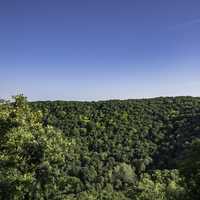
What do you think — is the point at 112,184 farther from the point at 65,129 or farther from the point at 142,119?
the point at 142,119

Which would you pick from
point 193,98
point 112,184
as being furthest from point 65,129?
point 193,98

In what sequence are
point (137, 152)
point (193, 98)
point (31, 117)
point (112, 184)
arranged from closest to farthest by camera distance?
point (31, 117) → point (112, 184) → point (137, 152) → point (193, 98)

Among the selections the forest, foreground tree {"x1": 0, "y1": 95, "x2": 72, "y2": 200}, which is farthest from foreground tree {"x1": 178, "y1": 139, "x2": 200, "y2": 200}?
foreground tree {"x1": 0, "y1": 95, "x2": 72, "y2": 200}

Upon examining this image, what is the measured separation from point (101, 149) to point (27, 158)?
96.0 m

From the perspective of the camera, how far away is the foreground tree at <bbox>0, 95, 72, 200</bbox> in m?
20.7

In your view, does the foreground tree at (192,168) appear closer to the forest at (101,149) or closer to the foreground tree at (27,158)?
the forest at (101,149)

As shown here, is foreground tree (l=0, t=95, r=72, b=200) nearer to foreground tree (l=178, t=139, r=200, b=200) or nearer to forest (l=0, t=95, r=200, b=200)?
forest (l=0, t=95, r=200, b=200)

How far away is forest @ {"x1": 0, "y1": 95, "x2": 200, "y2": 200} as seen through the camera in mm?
21089

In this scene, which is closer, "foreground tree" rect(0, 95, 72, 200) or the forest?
"foreground tree" rect(0, 95, 72, 200)

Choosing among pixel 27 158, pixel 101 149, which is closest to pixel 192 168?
pixel 27 158

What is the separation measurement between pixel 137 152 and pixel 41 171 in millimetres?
97258

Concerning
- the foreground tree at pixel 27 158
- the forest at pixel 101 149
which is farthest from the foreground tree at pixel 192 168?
the foreground tree at pixel 27 158

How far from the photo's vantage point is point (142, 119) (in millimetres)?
132500

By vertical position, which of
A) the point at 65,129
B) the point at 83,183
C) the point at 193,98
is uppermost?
the point at 193,98
